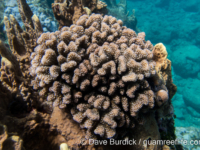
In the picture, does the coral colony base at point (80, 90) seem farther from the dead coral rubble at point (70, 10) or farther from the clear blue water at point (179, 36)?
the clear blue water at point (179, 36)

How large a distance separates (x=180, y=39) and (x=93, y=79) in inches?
993

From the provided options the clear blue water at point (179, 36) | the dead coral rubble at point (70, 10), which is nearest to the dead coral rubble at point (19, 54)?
the dead coral rubble at point (70, 10)

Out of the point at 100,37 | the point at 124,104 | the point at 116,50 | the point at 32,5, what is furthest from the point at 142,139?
the point at 32,5

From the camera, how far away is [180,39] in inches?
843

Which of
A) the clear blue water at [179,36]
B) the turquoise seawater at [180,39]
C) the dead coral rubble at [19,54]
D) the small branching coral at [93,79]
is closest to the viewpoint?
the small branching coral at [93,79]

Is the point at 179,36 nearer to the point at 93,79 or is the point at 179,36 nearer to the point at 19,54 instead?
the point at 93,79

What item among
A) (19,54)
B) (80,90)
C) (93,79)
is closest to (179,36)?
(93,79)

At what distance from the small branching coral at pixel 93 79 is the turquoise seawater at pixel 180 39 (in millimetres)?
15870

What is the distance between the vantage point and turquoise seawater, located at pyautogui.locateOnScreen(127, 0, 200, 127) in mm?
15344

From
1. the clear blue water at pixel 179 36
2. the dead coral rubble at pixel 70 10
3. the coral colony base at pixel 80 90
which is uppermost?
the clear blue water at pixel 179 36

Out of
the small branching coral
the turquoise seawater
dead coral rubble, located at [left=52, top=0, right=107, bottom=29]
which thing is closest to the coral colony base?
the small branching coral

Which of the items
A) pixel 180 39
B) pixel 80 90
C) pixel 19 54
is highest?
pixel 180 39

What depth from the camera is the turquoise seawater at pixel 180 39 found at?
15.3 m

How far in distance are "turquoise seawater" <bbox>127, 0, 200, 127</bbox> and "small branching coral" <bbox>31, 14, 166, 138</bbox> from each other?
15870 mm
